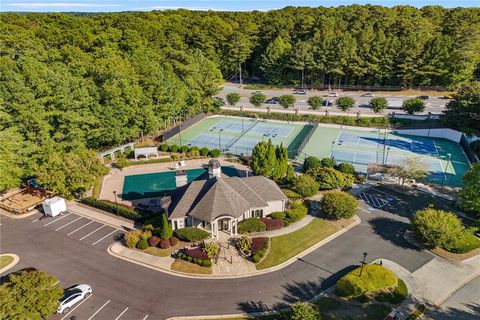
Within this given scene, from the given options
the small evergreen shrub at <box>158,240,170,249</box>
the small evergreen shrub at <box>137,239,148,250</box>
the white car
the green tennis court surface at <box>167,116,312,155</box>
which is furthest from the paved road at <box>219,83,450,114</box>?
the white car

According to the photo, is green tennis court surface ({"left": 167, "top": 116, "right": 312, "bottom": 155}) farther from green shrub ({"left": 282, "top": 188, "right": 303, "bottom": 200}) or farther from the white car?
the white car

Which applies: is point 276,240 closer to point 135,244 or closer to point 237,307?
point 237,307

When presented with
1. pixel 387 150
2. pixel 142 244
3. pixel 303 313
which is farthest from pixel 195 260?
pixel 387 150

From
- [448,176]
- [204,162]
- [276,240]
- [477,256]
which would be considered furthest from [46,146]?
[448,176]

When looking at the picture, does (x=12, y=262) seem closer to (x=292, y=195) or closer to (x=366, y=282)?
(x=292, y=195)

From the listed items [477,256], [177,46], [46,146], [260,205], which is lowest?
[477,256]

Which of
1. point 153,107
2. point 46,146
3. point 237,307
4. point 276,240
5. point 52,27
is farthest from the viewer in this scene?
point 52,27
